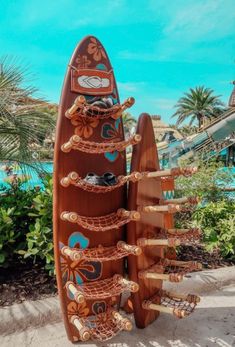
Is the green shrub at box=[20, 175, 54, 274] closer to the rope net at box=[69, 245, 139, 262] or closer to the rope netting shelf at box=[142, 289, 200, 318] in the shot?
the rope net at box=[69, 245, 139, 262]

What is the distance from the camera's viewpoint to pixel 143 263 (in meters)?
1.78

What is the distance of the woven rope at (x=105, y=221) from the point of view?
153 cm

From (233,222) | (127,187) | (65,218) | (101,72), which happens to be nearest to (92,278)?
(65,218)

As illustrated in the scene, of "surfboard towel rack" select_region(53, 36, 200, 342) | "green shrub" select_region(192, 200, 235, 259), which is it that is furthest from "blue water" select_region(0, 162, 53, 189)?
"green shrub" select_region(192, 200, 235, 259)

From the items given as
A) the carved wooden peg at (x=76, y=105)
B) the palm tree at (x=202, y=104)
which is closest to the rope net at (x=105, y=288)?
the carved wooden peg at (x=76, y=105)

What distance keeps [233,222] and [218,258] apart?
372 mm

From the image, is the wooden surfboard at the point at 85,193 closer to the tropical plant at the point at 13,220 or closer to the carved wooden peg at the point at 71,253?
the carved wooden peg at the point at 71,253

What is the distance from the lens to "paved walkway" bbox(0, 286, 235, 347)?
5.69ft

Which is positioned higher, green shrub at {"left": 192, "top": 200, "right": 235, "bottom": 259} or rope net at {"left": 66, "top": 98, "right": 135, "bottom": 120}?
rope net at {"left": 66, "top": 98, "right": 135, "bottom": 120}

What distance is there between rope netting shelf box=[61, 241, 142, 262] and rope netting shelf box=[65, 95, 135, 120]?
686mm

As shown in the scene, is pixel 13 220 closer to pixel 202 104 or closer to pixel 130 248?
pixel 130 248

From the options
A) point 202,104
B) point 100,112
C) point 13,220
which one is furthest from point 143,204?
point 202,104

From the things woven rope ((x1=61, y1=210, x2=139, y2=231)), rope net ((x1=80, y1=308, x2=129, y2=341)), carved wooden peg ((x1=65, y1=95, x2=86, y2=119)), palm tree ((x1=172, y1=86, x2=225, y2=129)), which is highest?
palm tree ((x1=172, y1=86, x2=225, y2=129))

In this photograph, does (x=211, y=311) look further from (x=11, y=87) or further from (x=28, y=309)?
(x=11, y=87)
